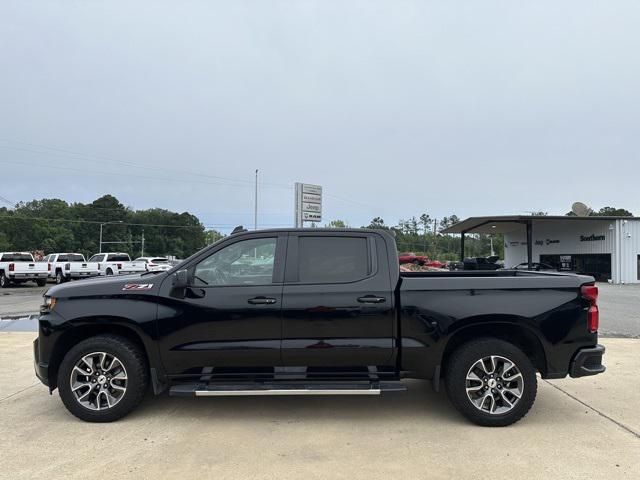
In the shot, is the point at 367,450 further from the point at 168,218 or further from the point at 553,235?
the point at 168,218

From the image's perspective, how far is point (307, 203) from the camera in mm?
19016

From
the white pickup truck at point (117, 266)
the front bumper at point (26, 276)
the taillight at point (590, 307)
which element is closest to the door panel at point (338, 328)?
the taillight at point (590, 307)

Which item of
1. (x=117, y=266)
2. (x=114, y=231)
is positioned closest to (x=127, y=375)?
(x=117, y=266)

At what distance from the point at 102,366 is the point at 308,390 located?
1.97 m

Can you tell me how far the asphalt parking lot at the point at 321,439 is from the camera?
360cm

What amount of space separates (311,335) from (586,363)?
8.61 feet

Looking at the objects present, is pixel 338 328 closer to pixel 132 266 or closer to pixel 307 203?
pixel 307 203

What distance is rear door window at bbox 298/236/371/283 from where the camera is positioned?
467 cm

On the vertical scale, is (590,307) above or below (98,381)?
above

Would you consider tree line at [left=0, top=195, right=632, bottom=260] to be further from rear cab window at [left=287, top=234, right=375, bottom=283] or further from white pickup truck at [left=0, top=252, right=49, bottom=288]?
rear cab window at [left=287, top=234, right=375, bottom=283]

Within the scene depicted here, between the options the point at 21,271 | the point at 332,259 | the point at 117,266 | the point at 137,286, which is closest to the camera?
the point at 137,286

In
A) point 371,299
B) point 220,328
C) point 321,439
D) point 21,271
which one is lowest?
point 321,439

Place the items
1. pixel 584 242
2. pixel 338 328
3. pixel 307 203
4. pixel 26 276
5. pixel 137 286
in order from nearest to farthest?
pixel 338 328 → pixel 137 286 → pixel 307 203 → pixel 26 276 → pixel 584 242

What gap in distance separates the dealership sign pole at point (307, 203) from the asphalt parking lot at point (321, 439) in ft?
43.5
